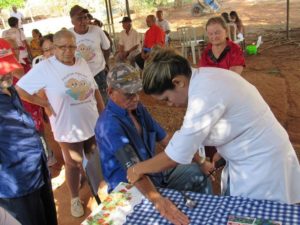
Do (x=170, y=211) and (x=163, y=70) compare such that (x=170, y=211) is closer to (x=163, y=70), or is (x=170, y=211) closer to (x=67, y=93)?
(x=163, y=70)

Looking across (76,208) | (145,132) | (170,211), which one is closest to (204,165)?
(145,132)

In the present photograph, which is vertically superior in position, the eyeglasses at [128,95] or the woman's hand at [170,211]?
the eyeglasses at [128,95]

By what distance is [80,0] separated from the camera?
84.6 ft

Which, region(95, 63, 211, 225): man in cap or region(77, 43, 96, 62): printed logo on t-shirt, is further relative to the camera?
region(77, 43, 96, 62): printed logo on t-shirt

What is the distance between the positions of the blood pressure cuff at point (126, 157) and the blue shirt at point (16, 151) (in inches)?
25.6

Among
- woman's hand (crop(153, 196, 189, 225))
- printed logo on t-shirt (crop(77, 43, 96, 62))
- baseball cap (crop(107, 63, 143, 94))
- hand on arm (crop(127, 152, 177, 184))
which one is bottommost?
woman's hand (crop(153, 196, 189, 225))

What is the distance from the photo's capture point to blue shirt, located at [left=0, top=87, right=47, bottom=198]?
7.61ft

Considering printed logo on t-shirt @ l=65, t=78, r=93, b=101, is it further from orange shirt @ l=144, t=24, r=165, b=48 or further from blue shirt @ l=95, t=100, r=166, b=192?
orange shirt @ l=144, t=24, r=165, b=48

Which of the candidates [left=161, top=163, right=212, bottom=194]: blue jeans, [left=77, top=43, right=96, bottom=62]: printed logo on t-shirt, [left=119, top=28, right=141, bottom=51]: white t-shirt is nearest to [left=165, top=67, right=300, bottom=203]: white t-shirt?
[left=161, top=163, right=212, bottom=194]: blue jeans

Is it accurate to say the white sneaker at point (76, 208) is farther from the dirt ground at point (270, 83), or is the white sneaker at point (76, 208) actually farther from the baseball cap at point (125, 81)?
the baseball cap at point (125, 81)

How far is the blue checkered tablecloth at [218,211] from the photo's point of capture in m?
1.73

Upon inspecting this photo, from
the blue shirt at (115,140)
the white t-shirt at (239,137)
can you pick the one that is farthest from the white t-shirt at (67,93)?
the white t-shirt at (239,137)

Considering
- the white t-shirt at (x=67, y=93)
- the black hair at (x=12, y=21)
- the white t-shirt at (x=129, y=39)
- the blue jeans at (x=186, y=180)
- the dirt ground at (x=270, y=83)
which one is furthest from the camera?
the white t-shirt at (x=129, y=39)

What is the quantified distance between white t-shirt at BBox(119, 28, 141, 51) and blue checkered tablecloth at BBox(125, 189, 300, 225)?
6560 millimetres
